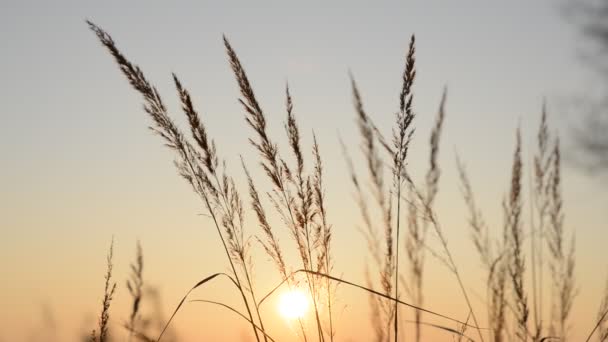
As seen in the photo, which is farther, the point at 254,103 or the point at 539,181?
the point at 539,181

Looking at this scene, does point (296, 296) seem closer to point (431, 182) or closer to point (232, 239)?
point (232, 239)

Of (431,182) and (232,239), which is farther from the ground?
(431,182)

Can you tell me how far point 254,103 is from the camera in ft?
9.76

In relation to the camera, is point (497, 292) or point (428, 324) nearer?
point (428, 324)

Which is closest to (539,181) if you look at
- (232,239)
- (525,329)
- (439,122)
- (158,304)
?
(439,122)

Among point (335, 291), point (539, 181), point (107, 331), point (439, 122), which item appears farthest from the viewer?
point (539, 181)

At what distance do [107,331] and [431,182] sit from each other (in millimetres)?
1524

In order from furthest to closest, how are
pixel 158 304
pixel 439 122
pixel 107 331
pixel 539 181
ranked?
pixel 539 181 → pixel 439 122 → pixel 158 304 → pixel 107 331

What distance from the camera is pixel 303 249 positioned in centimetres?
298

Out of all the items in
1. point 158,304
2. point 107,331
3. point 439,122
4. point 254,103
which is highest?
point 439,122

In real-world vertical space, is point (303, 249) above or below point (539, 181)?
below

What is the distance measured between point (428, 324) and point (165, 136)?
50.0 inches

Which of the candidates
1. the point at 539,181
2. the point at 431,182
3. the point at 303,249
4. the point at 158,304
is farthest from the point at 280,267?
the point at 539,181

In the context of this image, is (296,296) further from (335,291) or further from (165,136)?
(165,136)
